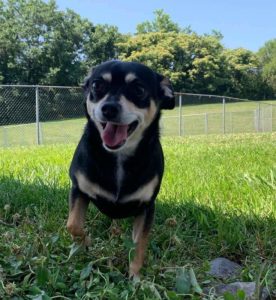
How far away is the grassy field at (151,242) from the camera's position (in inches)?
74.0

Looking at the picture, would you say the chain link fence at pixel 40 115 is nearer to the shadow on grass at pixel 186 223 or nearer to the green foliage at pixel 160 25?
the shadow on grass at pixel 186 223

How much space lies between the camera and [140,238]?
2.31 meters

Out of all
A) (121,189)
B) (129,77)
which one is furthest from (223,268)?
(129,77)

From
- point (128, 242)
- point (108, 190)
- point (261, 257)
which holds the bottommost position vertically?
point (261, 257)

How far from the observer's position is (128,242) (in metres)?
2.13

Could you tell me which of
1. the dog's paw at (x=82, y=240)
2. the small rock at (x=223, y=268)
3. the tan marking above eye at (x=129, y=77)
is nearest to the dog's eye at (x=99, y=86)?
the tan marking above eye at (x=129, y=77)

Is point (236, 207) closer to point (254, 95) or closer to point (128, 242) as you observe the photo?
point (128, 242)

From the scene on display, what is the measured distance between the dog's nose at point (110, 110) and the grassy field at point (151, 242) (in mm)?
639

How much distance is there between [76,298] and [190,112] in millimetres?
20814

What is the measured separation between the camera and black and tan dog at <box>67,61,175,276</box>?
236 centimetres

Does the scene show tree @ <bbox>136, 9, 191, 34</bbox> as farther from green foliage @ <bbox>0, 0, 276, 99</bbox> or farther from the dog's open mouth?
the dog's open mouth

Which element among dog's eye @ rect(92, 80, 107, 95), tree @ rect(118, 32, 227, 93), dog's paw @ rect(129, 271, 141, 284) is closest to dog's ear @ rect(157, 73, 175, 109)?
dog's eye @ rect(92, 80, 107, 95)

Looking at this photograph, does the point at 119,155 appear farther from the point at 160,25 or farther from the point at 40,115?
the point at 160,25

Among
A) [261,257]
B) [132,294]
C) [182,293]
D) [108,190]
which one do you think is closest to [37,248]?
[108,190]
